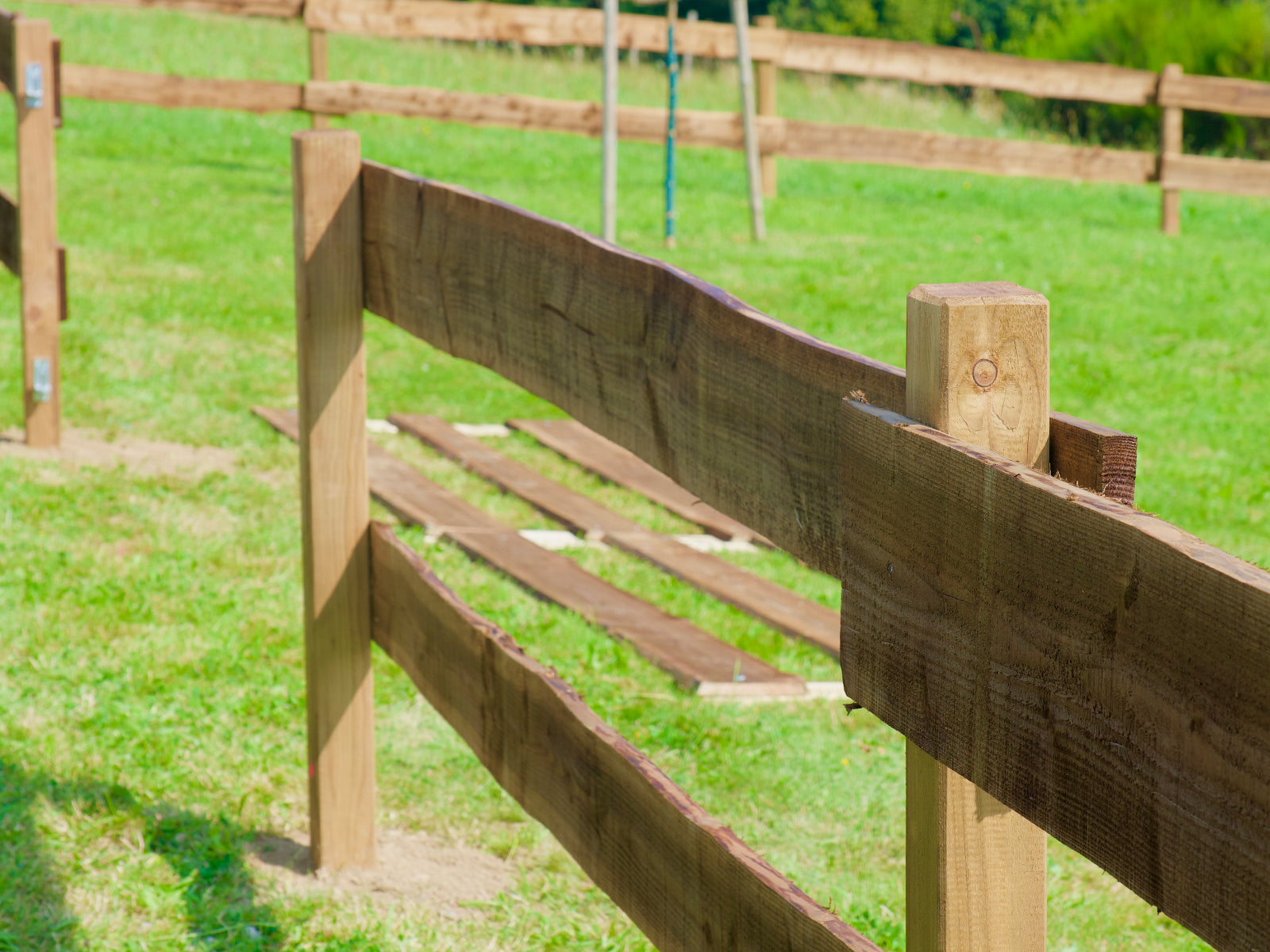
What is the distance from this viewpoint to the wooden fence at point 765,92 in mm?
11062

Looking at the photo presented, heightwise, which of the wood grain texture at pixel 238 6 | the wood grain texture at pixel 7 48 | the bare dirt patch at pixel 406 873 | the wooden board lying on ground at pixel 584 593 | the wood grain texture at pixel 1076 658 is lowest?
the bare dirt patch at pixel 406 873

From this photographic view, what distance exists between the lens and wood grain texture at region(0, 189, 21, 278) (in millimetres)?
5289

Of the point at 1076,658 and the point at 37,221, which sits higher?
the point at 37,221

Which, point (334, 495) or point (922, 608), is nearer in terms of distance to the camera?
point (922, 608)

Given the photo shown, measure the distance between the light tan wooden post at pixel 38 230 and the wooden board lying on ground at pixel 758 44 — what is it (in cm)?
629

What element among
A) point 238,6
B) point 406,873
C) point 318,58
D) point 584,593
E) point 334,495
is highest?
point 238,6

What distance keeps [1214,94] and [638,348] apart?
37.5 ft

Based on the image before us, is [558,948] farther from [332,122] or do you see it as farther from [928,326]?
[332,122]

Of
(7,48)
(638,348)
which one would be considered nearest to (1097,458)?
(638,348)

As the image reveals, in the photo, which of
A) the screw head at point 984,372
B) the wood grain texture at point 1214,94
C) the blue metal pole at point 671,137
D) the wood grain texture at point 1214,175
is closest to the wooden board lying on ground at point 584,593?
the screw head at point 984,372

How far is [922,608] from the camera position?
118 cm

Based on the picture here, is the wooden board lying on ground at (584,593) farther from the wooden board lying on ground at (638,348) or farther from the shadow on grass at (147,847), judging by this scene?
the wooden board lying on ground at (638,348)

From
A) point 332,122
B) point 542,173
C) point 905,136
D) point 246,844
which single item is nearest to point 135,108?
point 332,122

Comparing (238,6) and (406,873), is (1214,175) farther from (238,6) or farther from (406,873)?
(406,873)
